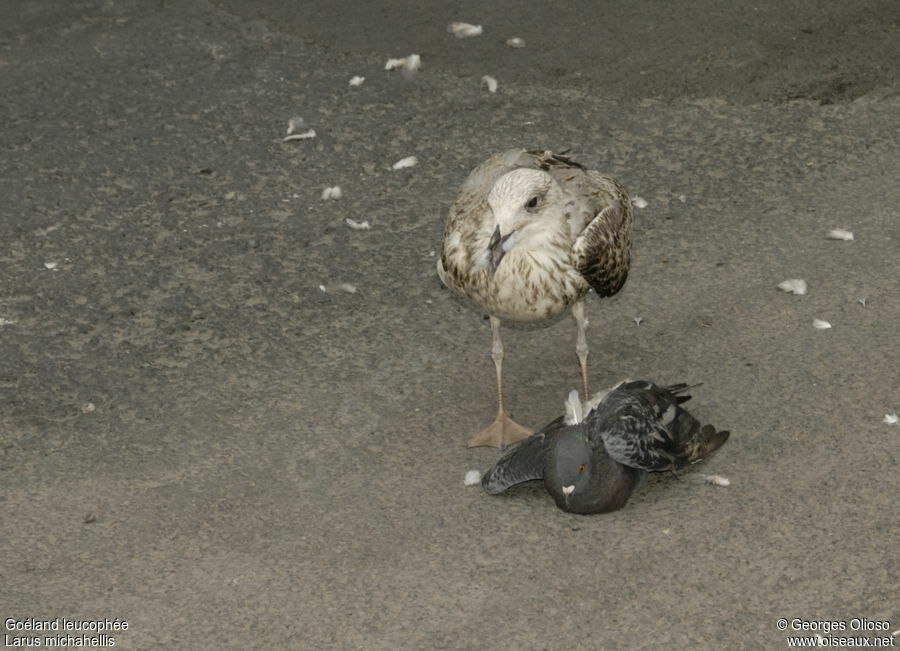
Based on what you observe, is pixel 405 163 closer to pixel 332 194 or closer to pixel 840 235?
pixel 332 194

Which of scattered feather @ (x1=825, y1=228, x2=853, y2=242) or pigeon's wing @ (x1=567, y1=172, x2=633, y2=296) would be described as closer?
pigeon's wing @ (x1=567, y1=172, x2=633, y2=296)

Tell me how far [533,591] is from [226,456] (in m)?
1.74

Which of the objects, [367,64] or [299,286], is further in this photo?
[367,64]

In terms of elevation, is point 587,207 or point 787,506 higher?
point 587,207

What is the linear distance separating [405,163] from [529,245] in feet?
9.03

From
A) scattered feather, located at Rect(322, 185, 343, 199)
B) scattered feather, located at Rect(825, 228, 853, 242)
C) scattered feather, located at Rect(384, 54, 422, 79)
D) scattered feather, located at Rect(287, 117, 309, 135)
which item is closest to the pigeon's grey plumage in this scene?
scattered feather, located at Rect(825, 228, 853, 242)

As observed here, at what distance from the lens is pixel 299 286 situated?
298 inches

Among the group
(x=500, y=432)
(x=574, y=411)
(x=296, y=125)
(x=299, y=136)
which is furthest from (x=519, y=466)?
(x=296, y=125)

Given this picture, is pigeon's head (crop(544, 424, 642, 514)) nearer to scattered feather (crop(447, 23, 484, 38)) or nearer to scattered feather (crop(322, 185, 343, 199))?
scattered feather (crop(322, 185, 343, 199))

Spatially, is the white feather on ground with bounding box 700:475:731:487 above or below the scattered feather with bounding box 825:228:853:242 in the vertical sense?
above

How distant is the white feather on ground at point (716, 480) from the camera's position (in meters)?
5.87

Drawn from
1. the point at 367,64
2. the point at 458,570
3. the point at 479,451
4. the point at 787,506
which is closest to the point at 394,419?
the point at 479,451

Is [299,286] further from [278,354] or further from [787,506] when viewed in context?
[787,506]

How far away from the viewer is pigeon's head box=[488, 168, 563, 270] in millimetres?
5918
